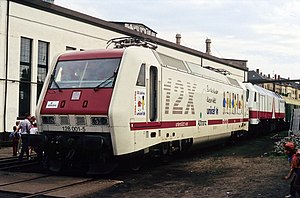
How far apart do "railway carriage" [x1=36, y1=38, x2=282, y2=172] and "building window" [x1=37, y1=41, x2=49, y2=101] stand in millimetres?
11385

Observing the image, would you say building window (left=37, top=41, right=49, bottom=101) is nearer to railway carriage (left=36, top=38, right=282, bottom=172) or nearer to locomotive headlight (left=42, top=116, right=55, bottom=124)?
railway carriage (left=36, top=38, right=282, bottom=172)

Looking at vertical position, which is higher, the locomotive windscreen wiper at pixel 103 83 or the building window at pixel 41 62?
the building window at pixel 41 62

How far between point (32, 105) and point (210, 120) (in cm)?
1010

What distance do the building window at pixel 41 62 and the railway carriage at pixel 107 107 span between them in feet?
37.4

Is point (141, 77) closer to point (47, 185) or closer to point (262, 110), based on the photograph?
point (47, 185)

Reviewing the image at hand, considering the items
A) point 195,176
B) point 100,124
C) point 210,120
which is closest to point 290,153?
point 195,176

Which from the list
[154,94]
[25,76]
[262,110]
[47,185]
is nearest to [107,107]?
[154,94]

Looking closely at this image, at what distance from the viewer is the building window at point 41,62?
73.4ft

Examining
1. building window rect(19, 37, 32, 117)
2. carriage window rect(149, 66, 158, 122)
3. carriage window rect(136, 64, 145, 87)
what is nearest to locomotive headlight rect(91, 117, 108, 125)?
carriage window rect(136, 64, 145, 87)

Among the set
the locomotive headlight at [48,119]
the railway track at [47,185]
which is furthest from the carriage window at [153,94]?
the locomotive headlight at [48,119]

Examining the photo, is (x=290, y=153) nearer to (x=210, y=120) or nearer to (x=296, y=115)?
(x=210, y=120)

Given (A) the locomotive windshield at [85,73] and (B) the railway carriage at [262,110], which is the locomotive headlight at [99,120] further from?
(B) the railway carriage at [262,110]

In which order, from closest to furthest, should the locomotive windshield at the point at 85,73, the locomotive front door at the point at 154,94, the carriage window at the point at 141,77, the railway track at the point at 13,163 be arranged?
the locomotive windshield at the point at 85,73
the carriage window at the point at 141,77
the locomotive front door at the point at 154,94
the railway track at the point at 13,163

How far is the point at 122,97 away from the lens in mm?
10109
